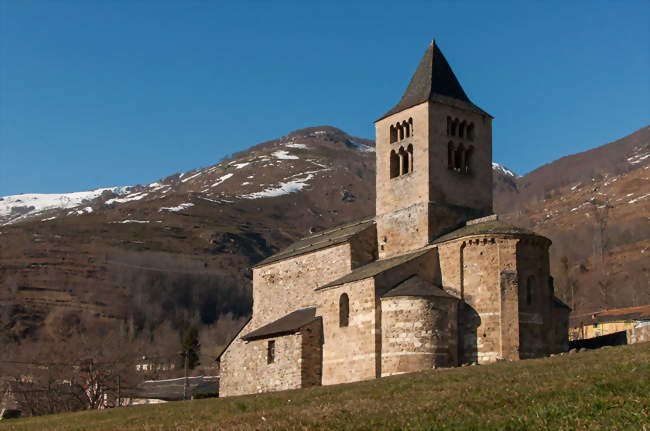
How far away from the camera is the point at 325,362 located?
3903cm

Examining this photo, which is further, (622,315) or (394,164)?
(622,315)

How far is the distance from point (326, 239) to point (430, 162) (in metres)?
9.81

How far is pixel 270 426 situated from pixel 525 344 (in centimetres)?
2116

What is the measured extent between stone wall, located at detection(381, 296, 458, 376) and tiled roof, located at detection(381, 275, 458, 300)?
209mm

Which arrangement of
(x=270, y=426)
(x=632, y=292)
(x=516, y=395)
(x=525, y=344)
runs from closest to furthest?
(x=270, y=426), (x=516, y=395), (x=525, y=344), (x=632, y=292)

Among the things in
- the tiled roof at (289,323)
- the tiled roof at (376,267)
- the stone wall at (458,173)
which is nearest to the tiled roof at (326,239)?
the tiled roof at (376,267)

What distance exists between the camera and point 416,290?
35.7m

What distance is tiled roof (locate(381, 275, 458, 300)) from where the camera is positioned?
35344 mm

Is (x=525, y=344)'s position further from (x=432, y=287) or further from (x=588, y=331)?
(x=588, y=331)

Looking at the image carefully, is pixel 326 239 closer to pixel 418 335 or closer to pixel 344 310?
pixel 344 310

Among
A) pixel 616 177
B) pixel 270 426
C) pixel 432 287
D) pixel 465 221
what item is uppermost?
pixel 616 177

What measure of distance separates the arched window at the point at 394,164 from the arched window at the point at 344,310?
836 cm

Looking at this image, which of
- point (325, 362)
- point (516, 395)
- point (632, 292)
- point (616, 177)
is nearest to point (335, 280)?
point (325, 362)

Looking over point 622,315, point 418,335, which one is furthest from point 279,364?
point 622,315
